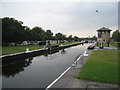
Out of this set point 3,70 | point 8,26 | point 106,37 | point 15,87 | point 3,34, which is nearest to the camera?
point 15,87

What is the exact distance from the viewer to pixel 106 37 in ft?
227

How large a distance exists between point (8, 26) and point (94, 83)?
1698 inches

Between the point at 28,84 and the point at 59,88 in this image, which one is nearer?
the point at 59,88

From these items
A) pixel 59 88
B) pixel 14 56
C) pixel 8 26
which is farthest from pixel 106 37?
pixel 59 88

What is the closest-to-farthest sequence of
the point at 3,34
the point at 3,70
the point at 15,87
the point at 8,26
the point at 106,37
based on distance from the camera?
the point at 15,87 → the point at 3,70 → the point at 3,34 → the point at 8,26 → the point at 106,37

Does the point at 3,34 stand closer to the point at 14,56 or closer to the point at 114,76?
the point at 14,56

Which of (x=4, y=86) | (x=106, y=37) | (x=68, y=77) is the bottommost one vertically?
(x=4, y=86)

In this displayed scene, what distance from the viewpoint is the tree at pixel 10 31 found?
149ft

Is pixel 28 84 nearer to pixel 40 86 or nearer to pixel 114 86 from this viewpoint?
pixel 40 86

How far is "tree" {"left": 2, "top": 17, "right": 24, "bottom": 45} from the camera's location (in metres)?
45.4

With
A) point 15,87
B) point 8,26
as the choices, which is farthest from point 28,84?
point 8,26

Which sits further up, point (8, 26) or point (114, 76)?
point (8, 26)

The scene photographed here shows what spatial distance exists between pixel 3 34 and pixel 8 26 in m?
4.19

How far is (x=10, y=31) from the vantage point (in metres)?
46.1
